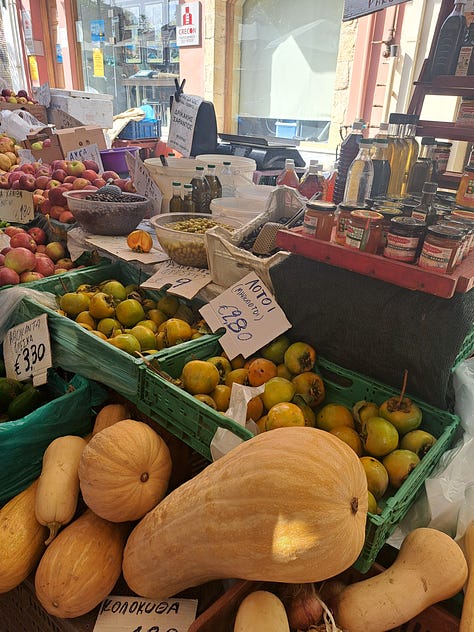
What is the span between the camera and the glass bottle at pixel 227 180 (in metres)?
2.23

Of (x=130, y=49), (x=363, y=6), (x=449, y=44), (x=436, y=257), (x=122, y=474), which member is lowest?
(x=122, y=474)

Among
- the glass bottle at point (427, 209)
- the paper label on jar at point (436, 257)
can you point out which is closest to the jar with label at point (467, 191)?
the glass bottle at point (427, 209)

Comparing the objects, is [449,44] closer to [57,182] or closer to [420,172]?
[420,172]

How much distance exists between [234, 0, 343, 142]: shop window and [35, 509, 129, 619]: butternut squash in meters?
6.30

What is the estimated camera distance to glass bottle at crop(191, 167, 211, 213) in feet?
6.77

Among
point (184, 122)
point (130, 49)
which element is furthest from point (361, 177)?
point (130, 49)

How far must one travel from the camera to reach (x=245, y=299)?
145 cm

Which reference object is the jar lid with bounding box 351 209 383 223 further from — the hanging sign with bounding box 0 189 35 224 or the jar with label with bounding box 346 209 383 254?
the hanging sign with bounding box 0 189 35 224

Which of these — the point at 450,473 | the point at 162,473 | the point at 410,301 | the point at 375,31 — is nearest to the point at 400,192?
the point at 410,301

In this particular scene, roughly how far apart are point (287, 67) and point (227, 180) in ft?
17.9

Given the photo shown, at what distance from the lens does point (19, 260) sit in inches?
77.0

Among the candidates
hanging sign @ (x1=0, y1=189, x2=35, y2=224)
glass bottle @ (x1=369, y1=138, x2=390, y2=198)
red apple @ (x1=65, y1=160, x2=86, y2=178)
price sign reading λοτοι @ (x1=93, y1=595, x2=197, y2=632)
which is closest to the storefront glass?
red apple @ (x1=65, y1=160, x2=86, y2=178)

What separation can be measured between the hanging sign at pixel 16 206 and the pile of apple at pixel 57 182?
0.18 ft

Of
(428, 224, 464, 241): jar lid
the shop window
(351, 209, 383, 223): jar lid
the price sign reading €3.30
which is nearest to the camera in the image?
(428, 224, 464, 241): jar lid
